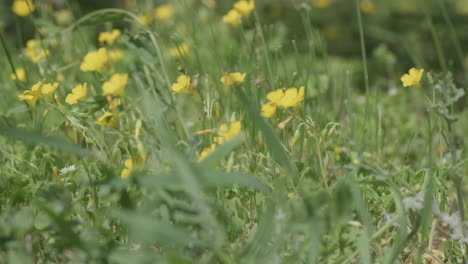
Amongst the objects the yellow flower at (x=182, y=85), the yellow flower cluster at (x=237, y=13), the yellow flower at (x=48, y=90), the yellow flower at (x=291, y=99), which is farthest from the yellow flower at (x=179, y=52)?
the yellow flower at (x=291, y=99)

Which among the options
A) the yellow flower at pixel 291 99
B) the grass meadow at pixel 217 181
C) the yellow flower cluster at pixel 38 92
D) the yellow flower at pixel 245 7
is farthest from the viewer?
the yellow flower at pixel 245 7

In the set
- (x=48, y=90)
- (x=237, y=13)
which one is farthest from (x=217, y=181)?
(x=237, y=13)

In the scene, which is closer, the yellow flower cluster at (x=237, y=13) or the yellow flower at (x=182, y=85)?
the yellow flower at (x=182, y=85)

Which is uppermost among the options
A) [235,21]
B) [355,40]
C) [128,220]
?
[128,220]

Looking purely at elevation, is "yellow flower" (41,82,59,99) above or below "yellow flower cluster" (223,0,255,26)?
above

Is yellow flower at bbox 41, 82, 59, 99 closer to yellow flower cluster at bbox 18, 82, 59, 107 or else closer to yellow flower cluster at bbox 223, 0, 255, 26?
yellow flower cluster at bbox 18, 82, 59, 107

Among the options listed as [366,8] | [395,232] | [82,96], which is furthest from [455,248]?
[366,8]

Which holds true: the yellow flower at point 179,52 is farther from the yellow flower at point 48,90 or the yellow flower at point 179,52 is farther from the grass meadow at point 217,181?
the yellow flower at point 48,90

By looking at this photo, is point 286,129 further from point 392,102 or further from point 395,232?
point 392,102

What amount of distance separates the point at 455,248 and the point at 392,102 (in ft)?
5.34

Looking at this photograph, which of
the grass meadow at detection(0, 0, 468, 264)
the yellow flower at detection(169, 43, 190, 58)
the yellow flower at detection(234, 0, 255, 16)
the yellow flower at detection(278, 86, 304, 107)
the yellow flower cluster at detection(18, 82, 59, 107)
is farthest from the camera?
the yellow flower at detection(234, 0, 255, 16)

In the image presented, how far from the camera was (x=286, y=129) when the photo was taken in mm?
1594

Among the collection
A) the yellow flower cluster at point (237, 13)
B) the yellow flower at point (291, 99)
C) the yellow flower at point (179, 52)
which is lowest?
the yellow flower at point (179, 52)

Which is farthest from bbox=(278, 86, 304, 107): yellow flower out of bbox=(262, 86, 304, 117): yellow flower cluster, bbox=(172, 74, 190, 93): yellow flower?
bbox=(172, 74, 190, 93): yellow flower
